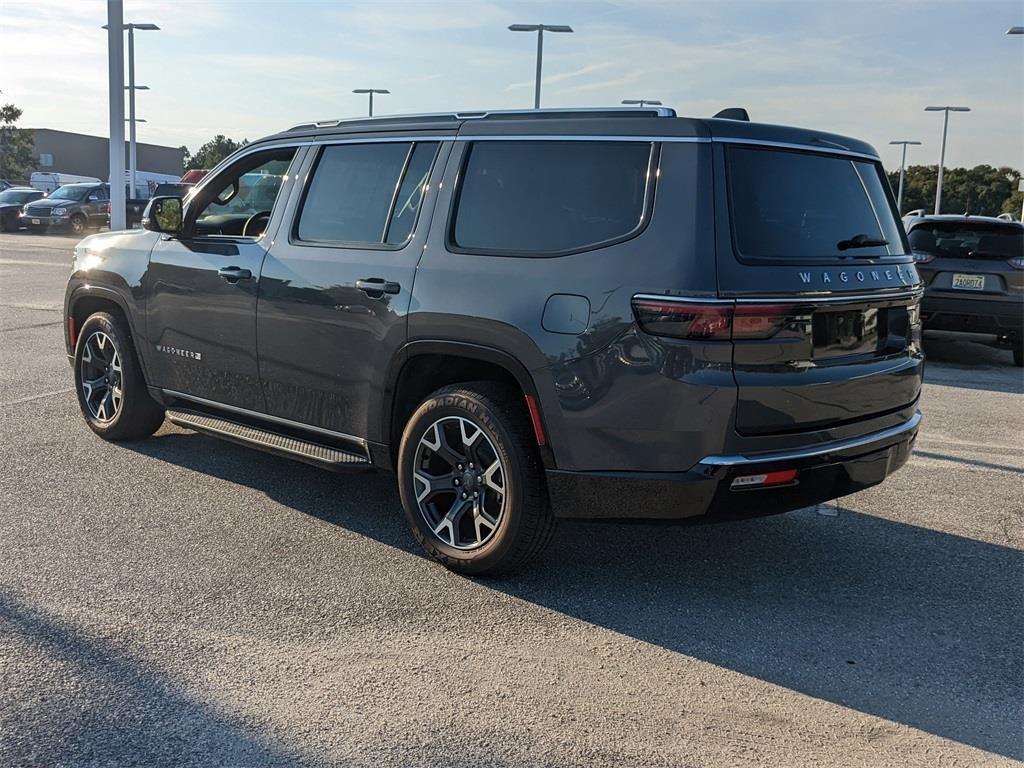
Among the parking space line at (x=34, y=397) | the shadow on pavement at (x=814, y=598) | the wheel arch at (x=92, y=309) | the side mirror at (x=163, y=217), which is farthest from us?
the parking space line at (x=34, y=397)

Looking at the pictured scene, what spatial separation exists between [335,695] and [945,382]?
7.93 m

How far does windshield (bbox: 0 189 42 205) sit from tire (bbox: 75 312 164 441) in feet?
97.1

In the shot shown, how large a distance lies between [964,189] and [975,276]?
2433 inches

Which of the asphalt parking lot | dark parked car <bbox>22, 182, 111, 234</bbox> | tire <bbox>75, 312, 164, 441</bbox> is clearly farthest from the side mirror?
dark parked car <bbox>22, 182, 111, 234</bbox>

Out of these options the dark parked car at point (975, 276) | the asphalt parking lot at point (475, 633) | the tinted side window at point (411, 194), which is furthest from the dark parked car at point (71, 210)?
the tinted side window at point (411, 194)

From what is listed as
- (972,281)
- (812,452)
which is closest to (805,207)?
(812,452)

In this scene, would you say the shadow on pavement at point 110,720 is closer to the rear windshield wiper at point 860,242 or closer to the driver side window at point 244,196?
the driver side window at point 244,196

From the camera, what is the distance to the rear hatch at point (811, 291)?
11.2 ft

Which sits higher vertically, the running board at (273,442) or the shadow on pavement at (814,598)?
the running board at (273,442)

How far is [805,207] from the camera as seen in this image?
3754 mm

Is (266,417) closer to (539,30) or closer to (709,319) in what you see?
(709,319)

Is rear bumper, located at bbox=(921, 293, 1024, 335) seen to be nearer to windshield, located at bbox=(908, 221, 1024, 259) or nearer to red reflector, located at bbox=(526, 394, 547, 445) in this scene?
windshield, located at bbox=(908, 221, 1024, 259)

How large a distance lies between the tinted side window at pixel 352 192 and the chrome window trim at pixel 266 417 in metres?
0.90

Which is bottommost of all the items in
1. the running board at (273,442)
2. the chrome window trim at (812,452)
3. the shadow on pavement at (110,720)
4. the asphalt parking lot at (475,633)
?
the shadow on pavement at (110,720)
